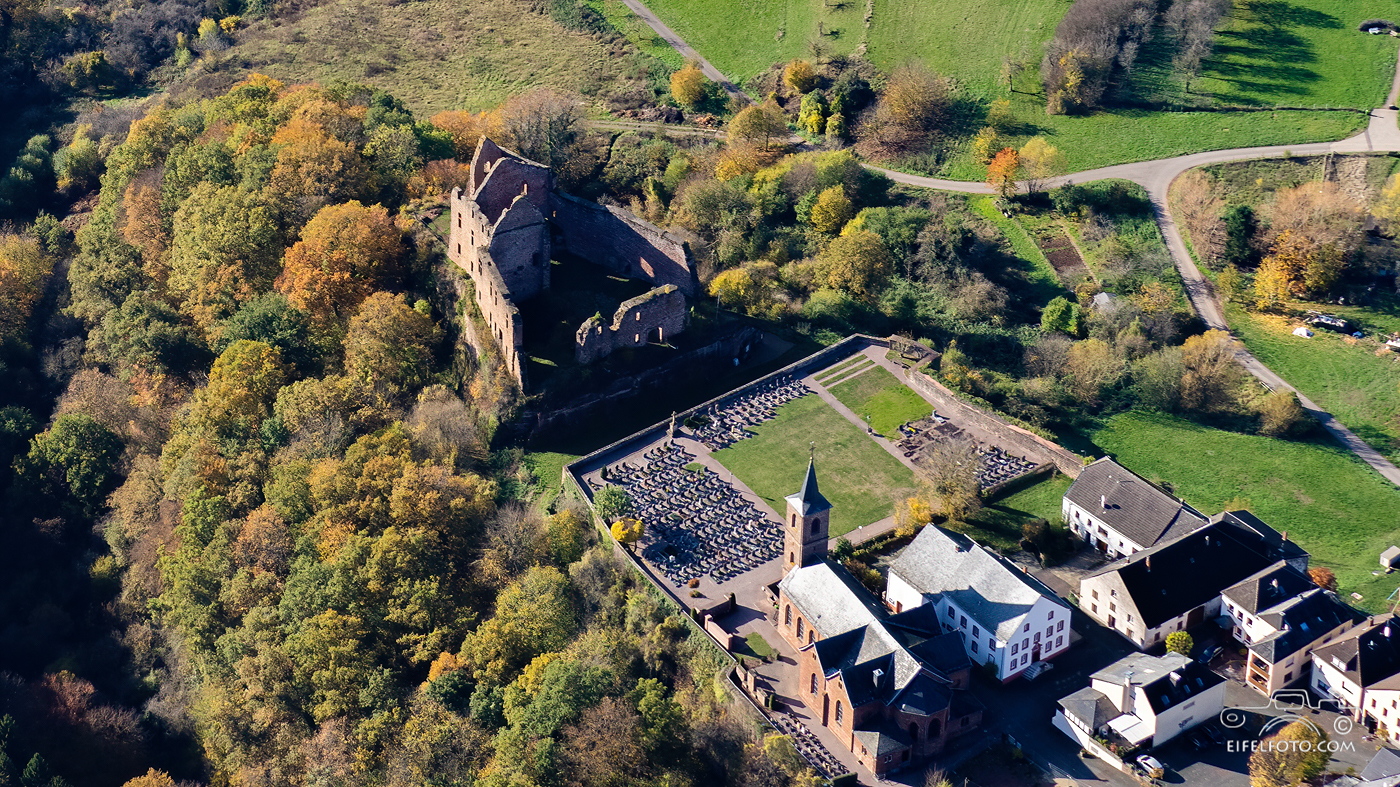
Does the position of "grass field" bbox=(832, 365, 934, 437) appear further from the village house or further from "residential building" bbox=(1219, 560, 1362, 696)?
the village house

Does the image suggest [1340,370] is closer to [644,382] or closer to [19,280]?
[644,382]

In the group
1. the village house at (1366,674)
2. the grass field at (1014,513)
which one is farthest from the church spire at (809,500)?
the village house at (1366,674)

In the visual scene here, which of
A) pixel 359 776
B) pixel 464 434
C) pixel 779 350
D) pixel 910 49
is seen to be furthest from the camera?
pixel 910 49

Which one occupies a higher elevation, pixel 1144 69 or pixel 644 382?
pixel 1144 69

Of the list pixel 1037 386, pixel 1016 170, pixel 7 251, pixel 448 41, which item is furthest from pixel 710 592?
pixel 448 41

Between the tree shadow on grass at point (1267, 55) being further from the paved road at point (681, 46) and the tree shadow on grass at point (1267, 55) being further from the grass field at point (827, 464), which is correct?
the grass field at point (827, 464)

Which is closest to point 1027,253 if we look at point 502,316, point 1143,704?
point 502,316

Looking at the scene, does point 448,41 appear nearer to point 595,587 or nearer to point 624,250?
point 624,250
